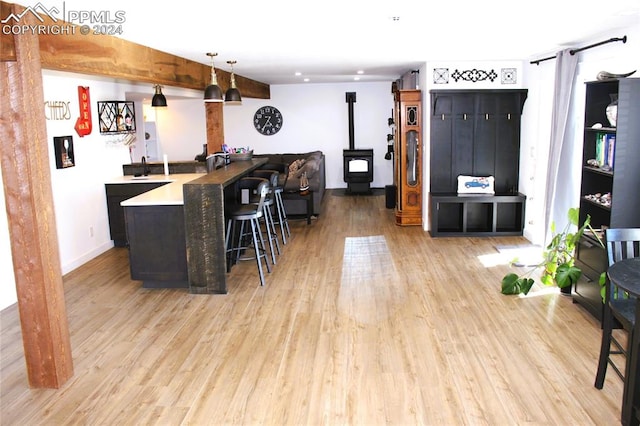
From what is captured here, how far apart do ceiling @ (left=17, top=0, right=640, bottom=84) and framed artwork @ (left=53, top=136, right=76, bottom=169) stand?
180 centimetres

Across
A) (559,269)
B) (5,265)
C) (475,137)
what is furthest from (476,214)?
(5,265)

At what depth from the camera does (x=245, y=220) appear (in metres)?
6.53

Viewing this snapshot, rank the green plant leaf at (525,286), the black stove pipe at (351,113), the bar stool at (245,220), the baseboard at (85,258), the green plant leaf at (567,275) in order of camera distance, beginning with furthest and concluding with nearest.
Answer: the black stove pipe at (351,113), the baseboard at (85,258), the bar stool at (245,220), the green plant leaf at (525,286), the green plant leaf at (567,275)

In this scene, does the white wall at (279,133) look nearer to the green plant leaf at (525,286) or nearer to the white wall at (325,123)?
the white wall at (325,123)

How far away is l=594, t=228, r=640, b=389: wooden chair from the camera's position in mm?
3146

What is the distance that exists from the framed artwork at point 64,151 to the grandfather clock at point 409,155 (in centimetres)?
446

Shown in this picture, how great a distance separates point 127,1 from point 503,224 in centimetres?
607

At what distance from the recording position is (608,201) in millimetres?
4691

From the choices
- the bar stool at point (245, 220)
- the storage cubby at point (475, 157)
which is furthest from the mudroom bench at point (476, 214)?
the bar stool at point (245, 220)

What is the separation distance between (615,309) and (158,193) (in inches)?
176

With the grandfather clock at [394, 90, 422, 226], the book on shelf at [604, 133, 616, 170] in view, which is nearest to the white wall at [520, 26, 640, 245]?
the book on shelf at [604, 133, 616, 170]

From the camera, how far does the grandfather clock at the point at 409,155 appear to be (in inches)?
316

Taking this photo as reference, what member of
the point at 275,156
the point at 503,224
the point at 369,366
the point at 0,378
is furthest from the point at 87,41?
the point at 275,156

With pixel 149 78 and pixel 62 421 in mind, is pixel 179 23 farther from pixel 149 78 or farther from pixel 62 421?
pixel 62 421
